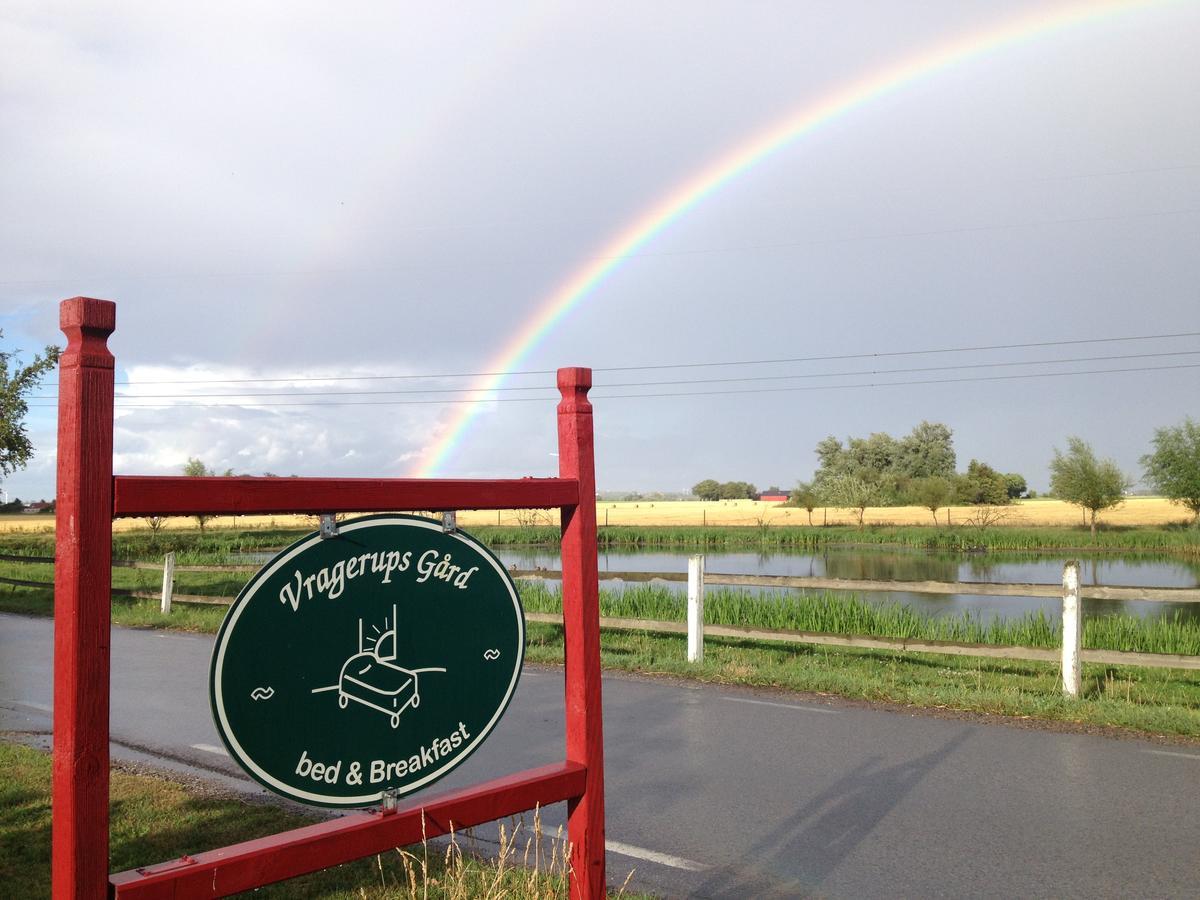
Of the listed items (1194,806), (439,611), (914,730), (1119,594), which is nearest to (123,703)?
(914,730)

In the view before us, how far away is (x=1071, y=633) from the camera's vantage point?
30.9 feet

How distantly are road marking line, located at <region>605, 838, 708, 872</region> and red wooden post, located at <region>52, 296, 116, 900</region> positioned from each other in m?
3.43

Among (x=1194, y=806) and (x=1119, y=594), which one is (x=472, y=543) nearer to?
(x=1194, y=806)

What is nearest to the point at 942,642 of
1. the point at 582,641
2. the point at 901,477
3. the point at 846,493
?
the point at 582,641

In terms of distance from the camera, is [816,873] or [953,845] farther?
[953,845]

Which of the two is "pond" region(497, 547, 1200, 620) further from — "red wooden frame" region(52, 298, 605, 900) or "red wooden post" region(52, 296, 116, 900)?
"red wooden post" region(52, 296, 116, 900)

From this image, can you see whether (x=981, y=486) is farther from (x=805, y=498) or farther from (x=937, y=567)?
(x=937, y=567)

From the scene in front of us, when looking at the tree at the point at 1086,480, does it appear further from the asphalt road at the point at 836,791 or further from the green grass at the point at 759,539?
the asphalt road at the point at 836,791

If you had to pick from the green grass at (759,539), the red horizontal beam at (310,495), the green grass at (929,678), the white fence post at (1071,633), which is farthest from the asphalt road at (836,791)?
the green grass at (759,539)

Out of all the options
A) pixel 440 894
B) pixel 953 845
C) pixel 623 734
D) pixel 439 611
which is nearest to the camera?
pixel 439 611

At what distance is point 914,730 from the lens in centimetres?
832

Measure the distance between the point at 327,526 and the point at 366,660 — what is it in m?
0.40

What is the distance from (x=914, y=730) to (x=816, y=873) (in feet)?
11.8

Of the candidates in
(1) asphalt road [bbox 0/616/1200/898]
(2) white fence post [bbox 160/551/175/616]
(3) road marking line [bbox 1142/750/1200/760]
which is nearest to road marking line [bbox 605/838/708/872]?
(1) asphalt road [bbox 0/616/1200/898]
